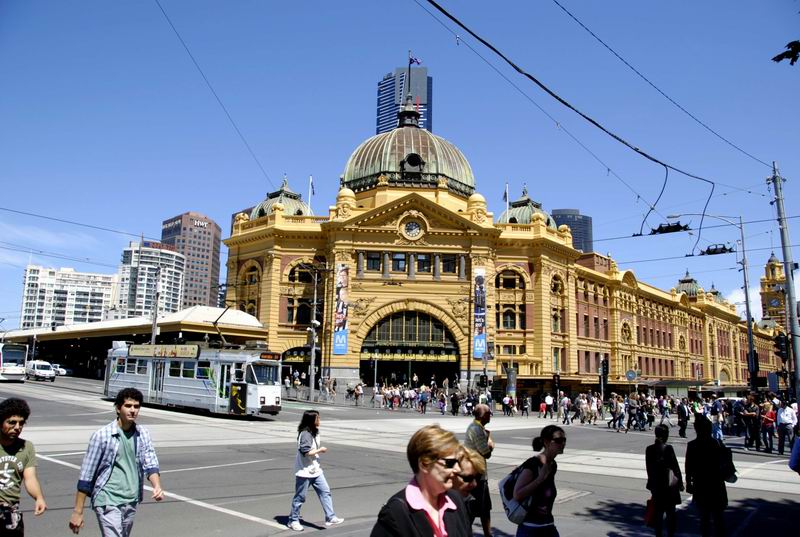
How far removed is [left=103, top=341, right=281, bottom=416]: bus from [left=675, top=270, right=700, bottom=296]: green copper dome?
8737cm

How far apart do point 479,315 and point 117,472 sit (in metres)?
45.9

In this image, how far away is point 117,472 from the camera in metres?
5.93

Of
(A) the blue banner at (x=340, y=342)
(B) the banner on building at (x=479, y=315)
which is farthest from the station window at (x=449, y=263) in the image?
(A) the blue banner at (x=340, y=342)

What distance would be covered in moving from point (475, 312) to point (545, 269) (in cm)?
878

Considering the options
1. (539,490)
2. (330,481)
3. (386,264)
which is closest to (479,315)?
(386,264)

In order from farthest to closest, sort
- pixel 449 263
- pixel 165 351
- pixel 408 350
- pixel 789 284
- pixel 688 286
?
pixel 688 286, pixel 449 263, pixel 408 350, pixel 165 351, pixel 789 284

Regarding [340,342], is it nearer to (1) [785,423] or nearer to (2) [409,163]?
(2) [409,163]

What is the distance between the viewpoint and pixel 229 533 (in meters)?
8.55

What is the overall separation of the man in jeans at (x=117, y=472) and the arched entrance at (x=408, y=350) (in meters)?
45.1

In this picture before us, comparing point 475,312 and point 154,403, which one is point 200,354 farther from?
point 475,312

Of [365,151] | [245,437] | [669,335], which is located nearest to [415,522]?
[245,437]

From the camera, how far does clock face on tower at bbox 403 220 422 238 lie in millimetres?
52844

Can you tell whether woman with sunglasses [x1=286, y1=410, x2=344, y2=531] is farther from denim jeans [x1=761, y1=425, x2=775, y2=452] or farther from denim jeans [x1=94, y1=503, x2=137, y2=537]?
denim jeans [x1=761, y1=425, x2=775, y2=452]

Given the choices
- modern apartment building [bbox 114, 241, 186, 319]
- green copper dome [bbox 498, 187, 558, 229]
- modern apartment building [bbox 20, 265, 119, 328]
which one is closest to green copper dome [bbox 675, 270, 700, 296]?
green copper dome [bbox 498, 187, 558, 229]
